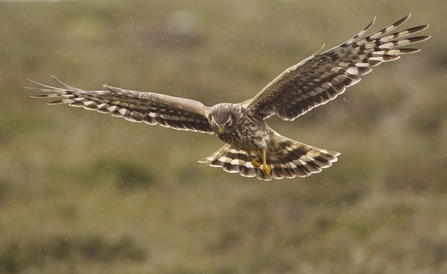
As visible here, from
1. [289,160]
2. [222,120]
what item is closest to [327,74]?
[222,120]

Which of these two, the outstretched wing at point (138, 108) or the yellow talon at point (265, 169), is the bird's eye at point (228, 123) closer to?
the yellow talon at point (265, 169)

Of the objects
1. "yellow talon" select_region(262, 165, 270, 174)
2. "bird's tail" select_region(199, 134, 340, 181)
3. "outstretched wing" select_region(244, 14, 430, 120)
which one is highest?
"outstretched wing" select_region(244, 14, 430, 120)

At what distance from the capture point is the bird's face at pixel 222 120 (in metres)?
7.26

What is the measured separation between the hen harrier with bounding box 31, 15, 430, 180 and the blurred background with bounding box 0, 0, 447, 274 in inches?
103

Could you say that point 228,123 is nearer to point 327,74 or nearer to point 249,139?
point 249,139

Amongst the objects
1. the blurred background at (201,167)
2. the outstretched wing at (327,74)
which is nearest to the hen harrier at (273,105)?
the outstretched wing at (327,74)

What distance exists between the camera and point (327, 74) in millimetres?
7281

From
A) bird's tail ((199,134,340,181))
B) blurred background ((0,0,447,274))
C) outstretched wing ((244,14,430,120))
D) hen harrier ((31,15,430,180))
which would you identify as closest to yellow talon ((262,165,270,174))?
hen harrier ((31,15,430,180))

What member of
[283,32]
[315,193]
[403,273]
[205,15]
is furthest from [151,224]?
[205,15]

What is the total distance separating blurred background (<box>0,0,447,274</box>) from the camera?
1094cm

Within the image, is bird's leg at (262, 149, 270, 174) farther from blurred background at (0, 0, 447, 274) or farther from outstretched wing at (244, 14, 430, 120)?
blurred background at (0, 0, 447, 274)

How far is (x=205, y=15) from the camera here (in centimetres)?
2288

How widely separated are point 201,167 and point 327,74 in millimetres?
6821

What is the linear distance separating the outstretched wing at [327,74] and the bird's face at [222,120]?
11.0 inches
